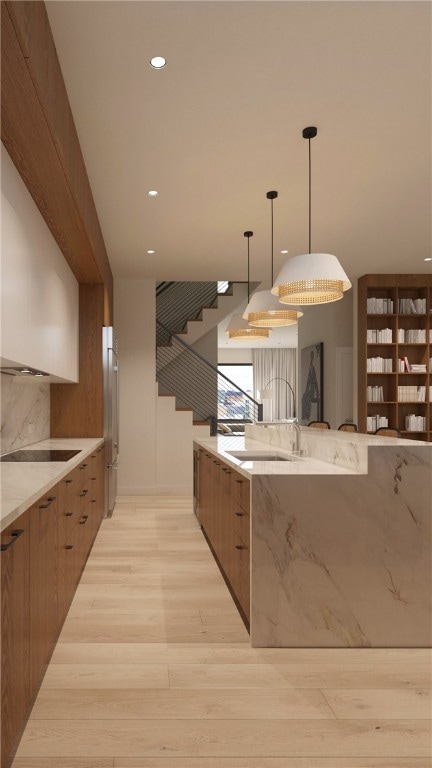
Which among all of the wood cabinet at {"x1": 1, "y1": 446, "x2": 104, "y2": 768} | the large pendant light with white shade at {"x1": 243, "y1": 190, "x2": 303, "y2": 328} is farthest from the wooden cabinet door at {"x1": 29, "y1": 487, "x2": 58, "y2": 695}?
the large pendant light with white shade at {"x1": 243, "y1": 190, "x2": 303, "y2": 328}

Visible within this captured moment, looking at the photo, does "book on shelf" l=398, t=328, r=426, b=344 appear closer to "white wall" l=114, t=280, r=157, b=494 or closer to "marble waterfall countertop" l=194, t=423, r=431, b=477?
"white wall" l=114, t=280, r=157, b=494

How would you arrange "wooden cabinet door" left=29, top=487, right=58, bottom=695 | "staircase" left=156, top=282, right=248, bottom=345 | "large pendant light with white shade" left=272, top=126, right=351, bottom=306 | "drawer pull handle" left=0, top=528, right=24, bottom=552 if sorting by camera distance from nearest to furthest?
"drawer pull handle" left=0, top=528, right=24, bottom=552
"wooden cabinet door" left=29, top=487, right=58, bottom=695
"large pendant light with white shade" left=272, top=126, right=351, bottom=306
"staircase" left=156, top=282, right=248, bottom=345

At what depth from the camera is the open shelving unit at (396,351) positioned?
7.65 meters

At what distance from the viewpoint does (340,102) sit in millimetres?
3248

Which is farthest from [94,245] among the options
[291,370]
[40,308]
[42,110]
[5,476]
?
[291,370]

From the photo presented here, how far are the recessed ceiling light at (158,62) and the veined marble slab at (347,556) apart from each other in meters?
2.12

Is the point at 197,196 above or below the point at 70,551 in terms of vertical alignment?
above

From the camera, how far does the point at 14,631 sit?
1879mm

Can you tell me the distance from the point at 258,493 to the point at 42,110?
201 cm

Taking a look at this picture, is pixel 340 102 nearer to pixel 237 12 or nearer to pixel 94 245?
pixel 237 12

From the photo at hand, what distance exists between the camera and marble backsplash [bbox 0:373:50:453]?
3.86 metres

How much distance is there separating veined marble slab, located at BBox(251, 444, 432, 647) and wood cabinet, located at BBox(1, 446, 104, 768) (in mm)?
970

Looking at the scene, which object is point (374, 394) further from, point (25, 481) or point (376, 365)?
point (25, 481)

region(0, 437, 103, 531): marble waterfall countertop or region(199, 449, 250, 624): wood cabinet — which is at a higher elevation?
region(0, 437, 103, 531): marble waterfall countertop
